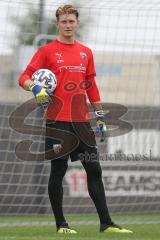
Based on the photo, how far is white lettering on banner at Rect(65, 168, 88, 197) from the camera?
40.4 feet

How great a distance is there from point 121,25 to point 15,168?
89.4 inches

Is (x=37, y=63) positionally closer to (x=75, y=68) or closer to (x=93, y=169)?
(x=75, y=68)

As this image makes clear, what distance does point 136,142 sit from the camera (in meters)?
12.1

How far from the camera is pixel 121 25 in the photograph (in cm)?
1145

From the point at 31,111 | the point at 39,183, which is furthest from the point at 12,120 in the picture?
the point at 39,183

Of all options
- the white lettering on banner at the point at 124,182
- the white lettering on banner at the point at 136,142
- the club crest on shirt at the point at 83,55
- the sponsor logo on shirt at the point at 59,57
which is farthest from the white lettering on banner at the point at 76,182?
the sponsor logo on shirt at the point at 59,57

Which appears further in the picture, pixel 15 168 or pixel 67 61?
pixel 15 168

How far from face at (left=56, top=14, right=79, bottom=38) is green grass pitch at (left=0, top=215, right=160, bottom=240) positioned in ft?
6.05

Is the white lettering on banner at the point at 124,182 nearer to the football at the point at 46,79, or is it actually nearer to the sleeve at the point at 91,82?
the sleeve at the point at 91,82

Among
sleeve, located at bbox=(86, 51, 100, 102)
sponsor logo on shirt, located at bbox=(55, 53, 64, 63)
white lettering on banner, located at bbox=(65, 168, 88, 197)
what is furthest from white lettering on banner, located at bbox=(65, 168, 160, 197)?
sponsor logo on shirt, located at bbox=(55, 53, 64, 63)

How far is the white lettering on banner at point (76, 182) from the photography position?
12.3 metres

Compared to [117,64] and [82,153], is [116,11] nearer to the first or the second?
[117,64]

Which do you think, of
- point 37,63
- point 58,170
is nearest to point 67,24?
point 37,63

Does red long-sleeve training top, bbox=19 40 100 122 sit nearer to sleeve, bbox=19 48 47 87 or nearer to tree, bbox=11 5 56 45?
sleeve, bbox=19 48 47 87
